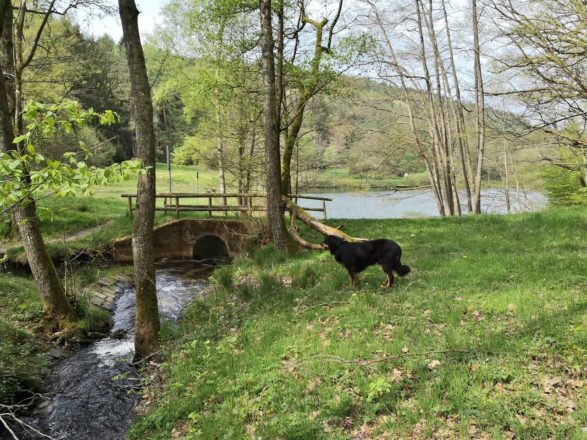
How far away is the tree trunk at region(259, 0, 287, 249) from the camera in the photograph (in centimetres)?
1174

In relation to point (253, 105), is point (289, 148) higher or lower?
lower

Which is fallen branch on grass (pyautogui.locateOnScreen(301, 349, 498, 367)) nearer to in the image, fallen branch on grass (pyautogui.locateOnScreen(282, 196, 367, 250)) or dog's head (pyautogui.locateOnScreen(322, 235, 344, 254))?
dog's head (pyautogui.locateOnScreen(322, 235, 344, 254))

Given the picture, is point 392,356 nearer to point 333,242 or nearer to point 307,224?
point 333,242

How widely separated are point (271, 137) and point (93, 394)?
802 cm

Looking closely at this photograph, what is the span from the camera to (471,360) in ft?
16.6

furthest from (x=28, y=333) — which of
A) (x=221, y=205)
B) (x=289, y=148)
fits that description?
(x=221, y=205)

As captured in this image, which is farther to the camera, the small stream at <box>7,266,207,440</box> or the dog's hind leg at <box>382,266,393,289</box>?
the dog's hind leg at <box>382,266,393,289</box>

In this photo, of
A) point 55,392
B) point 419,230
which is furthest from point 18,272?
point 419,230

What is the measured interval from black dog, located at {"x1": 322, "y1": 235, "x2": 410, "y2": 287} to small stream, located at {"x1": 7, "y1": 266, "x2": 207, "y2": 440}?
15.1ft

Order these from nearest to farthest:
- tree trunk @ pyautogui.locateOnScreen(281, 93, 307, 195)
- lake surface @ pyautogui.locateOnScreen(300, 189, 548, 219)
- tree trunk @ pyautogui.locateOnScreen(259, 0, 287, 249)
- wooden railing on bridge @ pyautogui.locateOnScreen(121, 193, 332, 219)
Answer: tree trunk @ pyautogui.locateOnScreen(259, 0, 287, 249), tree trunk @ pyautogui.locateOnScreen(281, 93, 307, 195), wooden railing on bridge @ pyautogui.locateOnScreen(121, 193, 332, 219), lake surface @ pyautogui.locateOnScreen(300, 189, 548, 219)

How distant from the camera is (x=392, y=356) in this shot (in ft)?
18.0

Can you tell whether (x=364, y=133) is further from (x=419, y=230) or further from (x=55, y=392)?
(x=55, y=392)

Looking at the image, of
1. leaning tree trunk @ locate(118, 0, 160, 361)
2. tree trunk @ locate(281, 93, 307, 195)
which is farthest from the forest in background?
leaning tree trunk @ locate(118, 0, 160, 361)

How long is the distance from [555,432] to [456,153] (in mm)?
25361
